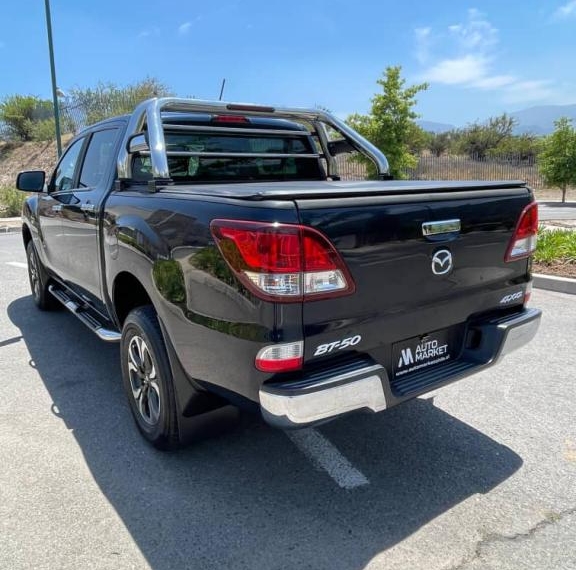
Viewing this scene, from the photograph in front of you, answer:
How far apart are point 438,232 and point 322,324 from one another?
2.49 ft

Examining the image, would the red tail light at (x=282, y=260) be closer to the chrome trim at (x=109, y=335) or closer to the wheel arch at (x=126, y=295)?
the wheel arch at (x=126, y=295)

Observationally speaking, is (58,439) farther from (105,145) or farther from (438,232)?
(438,232)

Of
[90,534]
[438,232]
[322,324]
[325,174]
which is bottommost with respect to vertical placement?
[90,534]

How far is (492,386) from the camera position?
375 cm

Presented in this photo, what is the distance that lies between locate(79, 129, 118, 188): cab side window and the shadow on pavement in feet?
5.44

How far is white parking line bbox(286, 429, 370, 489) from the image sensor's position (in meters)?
2.65

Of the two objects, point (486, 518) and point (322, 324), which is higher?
point (322, 324)

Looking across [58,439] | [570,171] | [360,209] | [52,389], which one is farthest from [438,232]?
[570,171]

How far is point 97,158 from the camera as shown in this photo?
407 cm

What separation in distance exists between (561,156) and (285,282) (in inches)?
960

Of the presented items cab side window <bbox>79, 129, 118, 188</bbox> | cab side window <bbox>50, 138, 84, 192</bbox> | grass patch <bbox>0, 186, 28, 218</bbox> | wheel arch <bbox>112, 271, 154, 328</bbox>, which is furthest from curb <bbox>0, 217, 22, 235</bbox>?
wheel arch <bbox>112, 271, 154, 328</bbox>

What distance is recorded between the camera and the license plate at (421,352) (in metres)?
2.45

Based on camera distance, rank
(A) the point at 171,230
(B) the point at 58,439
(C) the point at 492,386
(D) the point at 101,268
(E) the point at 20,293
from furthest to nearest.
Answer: (E) the point at 20,293 → (C) the point at 492,386 → (D) the point at 101,268 → (B) the point at 58,439 → (A) the point at 171,230

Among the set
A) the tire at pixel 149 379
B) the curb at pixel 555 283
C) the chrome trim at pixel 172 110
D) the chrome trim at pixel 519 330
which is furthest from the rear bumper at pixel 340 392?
the curb at pixel 555 283
